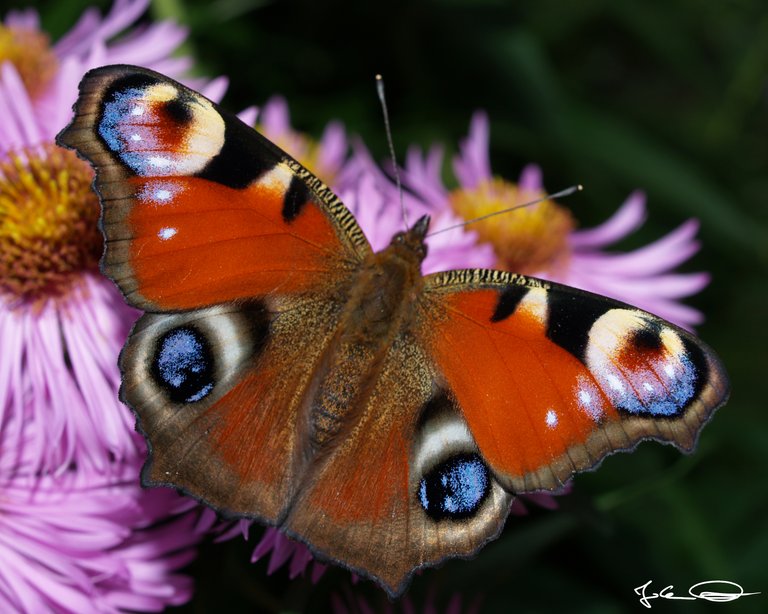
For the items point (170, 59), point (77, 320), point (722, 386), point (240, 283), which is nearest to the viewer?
point (722, 386)

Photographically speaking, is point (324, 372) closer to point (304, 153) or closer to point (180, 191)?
point (180, 191)

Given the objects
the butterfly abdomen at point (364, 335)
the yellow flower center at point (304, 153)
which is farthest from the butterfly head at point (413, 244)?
the yellow flower center at point (304, 153)

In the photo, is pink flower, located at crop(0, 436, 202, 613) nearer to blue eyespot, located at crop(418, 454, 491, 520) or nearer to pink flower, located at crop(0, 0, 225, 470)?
pink flower, located at crop(0, 0, 225, 470)

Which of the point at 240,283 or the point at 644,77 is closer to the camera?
the point at 240,283

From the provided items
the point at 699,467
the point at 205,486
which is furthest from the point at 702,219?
the point at 205,486

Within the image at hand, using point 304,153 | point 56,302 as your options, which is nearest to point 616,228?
point 304,153

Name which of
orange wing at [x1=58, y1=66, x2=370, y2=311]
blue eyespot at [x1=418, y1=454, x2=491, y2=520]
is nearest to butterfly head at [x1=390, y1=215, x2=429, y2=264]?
orange wing at [x1=58, y1=66, x2=370, y2=311]

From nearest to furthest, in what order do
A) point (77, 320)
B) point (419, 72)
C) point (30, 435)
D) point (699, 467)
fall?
point (30, 435)
point (77, 320)
point (699, 467)
point (419, 72)

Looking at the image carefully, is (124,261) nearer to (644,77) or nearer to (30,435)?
(30,435)
